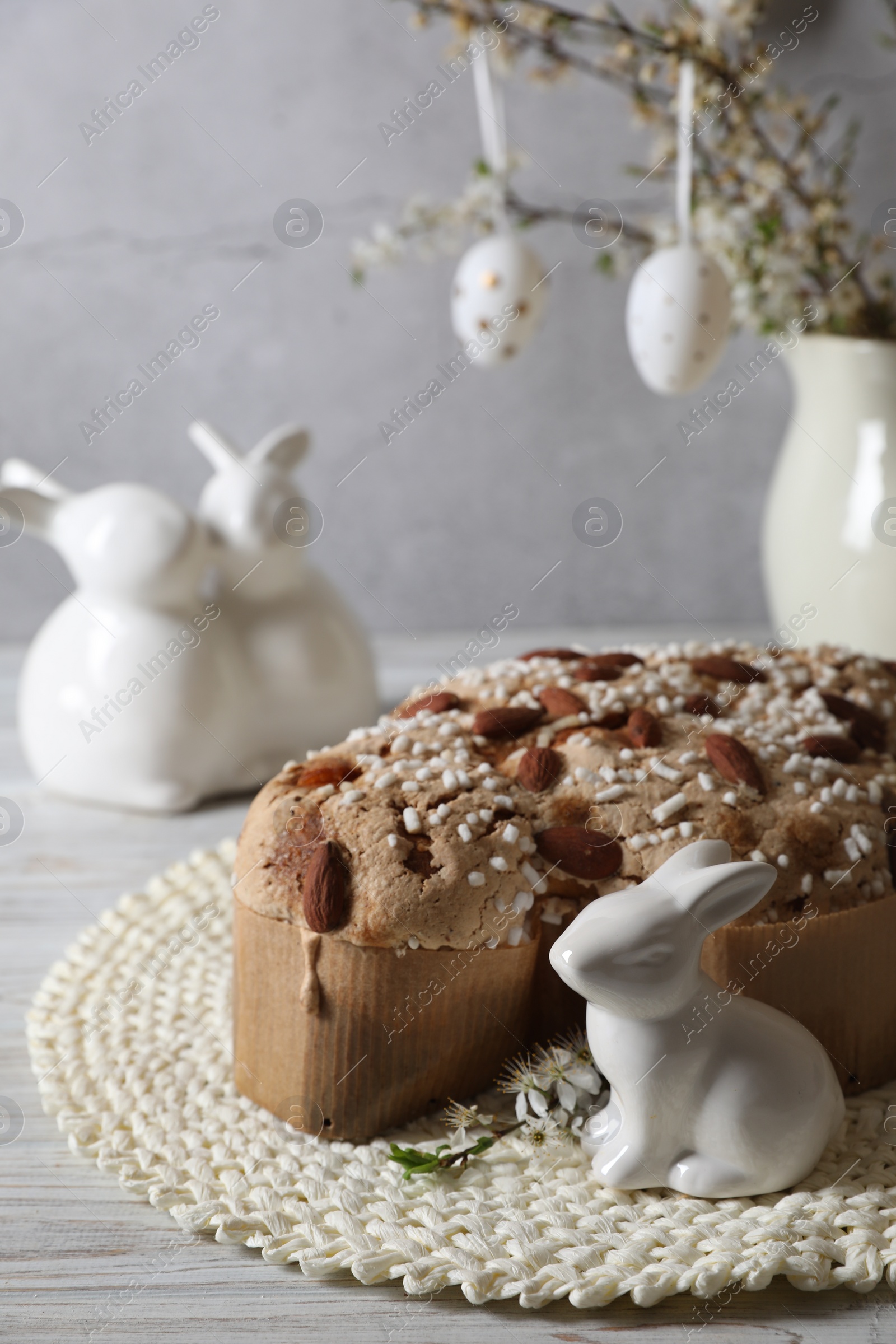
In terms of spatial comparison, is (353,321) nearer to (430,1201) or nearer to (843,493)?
(843,493)

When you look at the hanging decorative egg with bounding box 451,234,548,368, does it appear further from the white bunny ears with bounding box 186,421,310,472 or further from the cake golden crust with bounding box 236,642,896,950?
the cake golden crust with bounding box 236,642,896,950

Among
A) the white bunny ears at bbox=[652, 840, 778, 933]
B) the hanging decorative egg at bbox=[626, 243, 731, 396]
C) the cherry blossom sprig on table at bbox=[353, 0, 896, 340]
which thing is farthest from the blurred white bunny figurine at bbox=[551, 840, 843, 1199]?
the cherry blossom sprig on table at bbox=[353, 0, 896, 340]

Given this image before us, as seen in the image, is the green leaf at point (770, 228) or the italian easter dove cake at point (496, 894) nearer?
the italian easter dove cake at point (496, 894)

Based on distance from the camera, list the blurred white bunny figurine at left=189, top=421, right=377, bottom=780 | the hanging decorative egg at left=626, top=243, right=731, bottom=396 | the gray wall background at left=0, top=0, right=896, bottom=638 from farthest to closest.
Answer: the gray wall background at left=0, top=0, right=896, bottom=638, the blurred white bunny figurine at left=189, top=421, right=377, bottom=780, the hanging decorative egg at left=626, top=243, right=731, bottom=396

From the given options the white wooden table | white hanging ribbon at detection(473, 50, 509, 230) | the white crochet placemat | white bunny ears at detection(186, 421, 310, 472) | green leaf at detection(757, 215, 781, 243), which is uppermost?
white hanging ribbon at detection(473, 50, 509, 230)

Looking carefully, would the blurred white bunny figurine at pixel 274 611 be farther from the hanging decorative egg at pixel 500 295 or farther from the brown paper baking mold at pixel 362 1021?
the brown paper baking mold at pixel 362 1021

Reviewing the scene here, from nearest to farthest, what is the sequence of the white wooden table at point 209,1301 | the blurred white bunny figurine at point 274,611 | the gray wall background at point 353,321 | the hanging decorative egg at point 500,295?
1. the white wooden table at point 209,1301
2. the hanging decorative egg at point 500,295
3. the blurred white bunny figurine at point 274,611
4. the gray wall background at point 353,321

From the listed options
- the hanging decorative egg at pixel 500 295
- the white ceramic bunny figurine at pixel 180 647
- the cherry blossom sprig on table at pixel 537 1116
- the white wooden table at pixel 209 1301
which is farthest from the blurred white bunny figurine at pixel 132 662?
the cherry blossom sprig on table at pixel 537 1116

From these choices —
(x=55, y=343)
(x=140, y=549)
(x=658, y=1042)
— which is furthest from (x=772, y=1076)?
(x=55, y=343)
